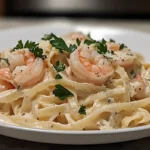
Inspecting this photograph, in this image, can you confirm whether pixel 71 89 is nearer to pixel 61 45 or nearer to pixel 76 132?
pixel 61 45

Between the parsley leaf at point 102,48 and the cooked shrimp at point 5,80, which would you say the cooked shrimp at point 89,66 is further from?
the cooked shrimp at point 5,80

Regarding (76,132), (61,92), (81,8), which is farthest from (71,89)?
Answer: (81,8)

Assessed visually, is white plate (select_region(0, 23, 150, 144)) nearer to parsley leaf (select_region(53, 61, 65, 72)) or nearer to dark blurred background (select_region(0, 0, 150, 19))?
parsley leaf (select_region(53, 61, 65, 72))

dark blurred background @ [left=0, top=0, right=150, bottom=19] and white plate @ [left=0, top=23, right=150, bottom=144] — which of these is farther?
dark blurred background @ [left=0, top=0, right=150, bottom=19]

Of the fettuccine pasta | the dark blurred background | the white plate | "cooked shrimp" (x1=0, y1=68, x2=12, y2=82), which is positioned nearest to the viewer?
the white plate

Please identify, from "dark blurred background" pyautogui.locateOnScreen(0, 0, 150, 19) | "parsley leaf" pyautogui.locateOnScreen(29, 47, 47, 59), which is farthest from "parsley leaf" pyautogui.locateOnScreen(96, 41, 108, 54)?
"dark blurred background" pyautogui.locateOnScreen(0, 0, 150, 19)

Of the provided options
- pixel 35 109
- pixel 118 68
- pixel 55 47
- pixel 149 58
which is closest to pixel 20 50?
pixel 55 47
